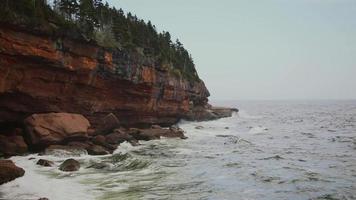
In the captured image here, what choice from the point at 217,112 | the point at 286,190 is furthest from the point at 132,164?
the point at 217,112

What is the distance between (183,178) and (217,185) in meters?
2.24

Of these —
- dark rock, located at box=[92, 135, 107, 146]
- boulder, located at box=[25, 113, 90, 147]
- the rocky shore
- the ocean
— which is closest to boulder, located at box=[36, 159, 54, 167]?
the rocky shore

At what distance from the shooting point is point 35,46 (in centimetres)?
2808

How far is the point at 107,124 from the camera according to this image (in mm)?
36531

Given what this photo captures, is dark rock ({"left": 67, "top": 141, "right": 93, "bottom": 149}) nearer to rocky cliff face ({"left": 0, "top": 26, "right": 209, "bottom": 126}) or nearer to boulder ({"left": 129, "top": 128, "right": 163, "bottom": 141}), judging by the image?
rocky cliff face ({"left": 0, "top": 26, "right": 209, "bottom": 126})

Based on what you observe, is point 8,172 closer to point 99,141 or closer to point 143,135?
point 99,141

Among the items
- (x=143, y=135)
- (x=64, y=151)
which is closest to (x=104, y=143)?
(x=64, y=151)

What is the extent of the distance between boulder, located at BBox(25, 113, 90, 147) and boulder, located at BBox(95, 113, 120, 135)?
5509 mm

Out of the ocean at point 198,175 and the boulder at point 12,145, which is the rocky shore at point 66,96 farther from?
the ocean at point 198,175

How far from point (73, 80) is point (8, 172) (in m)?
15.1

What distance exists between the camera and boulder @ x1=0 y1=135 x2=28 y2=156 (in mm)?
25625

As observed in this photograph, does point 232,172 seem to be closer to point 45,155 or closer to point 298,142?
point 45,155

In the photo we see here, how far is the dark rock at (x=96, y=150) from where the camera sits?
28.1 m

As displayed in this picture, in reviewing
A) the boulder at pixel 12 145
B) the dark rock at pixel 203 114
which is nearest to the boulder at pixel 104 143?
the boulder at pixel 12 145
